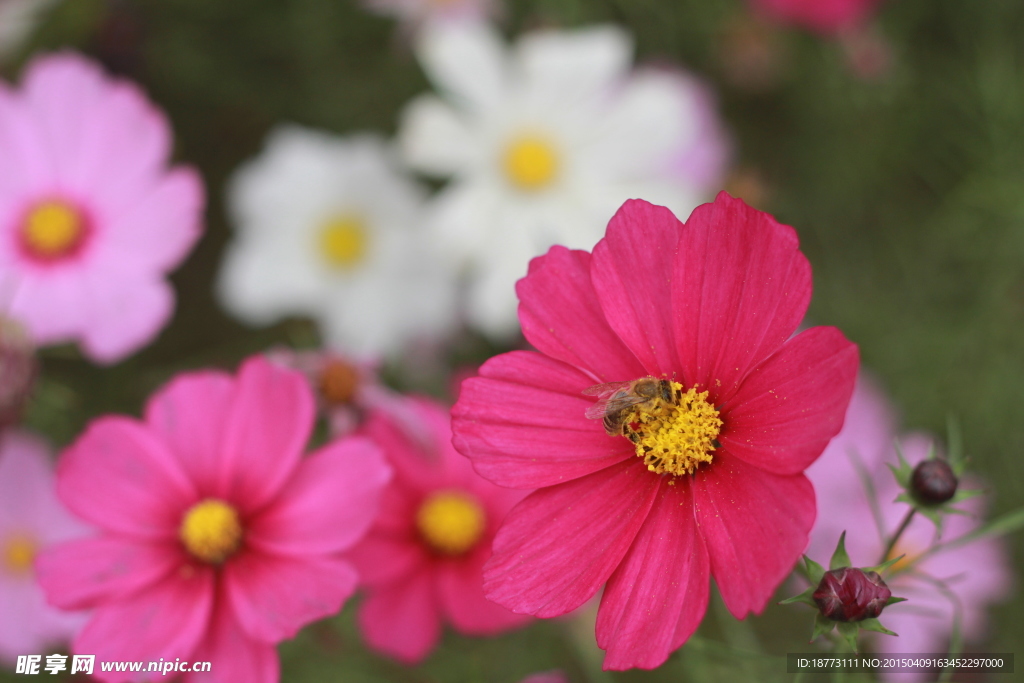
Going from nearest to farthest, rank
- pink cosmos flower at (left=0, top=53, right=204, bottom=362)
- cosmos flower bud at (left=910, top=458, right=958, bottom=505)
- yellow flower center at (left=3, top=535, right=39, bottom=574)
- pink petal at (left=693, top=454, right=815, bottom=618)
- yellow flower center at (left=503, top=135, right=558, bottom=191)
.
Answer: pink petal at (left=693, top=454, right=815, bottom=618) < cosmos flower bud at (left=910, top=458, right=958, bottom=505) < pink cosmos flower at (left=0, top=53, right=204, bottom=362) < yellow flower center at (left=3, top=535, right=39, bottom=574) < yellow flower center at (left=503, top=135, right=558, bottom=191)

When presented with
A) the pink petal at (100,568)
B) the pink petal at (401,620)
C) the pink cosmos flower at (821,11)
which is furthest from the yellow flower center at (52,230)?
the pink cosmos flower at (821,11)

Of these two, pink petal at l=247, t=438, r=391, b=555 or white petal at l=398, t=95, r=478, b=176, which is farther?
white petal at l=398, t=95, r=478, b=176

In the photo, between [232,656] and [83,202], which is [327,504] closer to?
[232,656]

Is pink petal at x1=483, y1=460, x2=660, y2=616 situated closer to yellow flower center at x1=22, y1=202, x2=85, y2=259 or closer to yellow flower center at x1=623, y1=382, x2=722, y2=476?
yellow flower center at x1=623, y1=382, x2=722, y2=476

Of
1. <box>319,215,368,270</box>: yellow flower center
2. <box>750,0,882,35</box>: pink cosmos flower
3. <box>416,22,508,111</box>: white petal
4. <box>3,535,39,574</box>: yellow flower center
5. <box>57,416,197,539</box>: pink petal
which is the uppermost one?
<box>750,0,882,35</box>: pink cosmos flower

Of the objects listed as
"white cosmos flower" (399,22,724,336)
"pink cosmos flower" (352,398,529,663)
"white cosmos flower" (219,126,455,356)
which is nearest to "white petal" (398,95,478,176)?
"white cosmos flower" (399,22,724,336)

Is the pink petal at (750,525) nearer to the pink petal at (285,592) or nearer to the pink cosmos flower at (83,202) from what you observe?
the pink petal at (285,592)

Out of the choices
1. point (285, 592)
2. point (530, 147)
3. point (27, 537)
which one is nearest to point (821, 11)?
point (530, 147)
